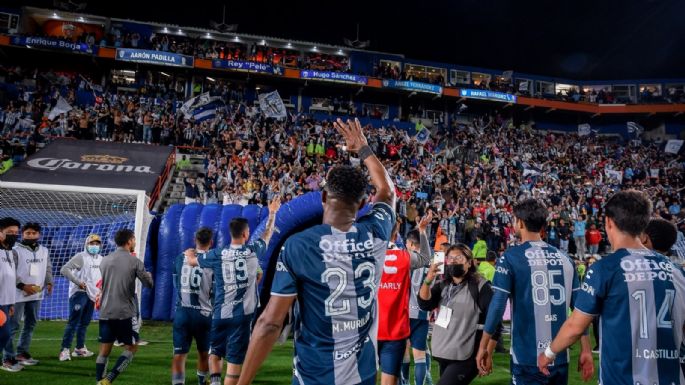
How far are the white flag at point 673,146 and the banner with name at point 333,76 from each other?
2294cm

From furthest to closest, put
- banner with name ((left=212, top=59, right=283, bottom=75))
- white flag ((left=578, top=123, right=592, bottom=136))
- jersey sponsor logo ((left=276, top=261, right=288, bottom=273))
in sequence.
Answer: white flag ((left=578, top=123, right=592, bottom=136))
banner with name ((left=212, top=59, right=283, bottom=75))
jersey sponsor logo ((left=276, top=261, right=288, bottom=273))

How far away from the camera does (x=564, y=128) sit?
45.0 meters

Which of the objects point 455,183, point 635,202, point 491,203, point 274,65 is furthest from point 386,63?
point 635,202

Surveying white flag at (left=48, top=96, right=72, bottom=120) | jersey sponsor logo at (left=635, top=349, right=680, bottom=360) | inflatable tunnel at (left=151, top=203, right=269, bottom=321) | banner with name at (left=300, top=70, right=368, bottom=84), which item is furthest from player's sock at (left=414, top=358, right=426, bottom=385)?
banner with name at (left=300, top=70, right=368, bottom=84)

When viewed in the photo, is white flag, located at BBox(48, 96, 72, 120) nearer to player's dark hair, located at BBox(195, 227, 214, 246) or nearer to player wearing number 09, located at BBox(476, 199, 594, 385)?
player's dark hair, located at BBox(195, 227, 214, 246)

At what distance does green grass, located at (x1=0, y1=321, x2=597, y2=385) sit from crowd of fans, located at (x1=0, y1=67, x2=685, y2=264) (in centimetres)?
844

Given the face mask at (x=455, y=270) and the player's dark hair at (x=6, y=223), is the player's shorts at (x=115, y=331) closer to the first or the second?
the player's dark hair at (x=6, y=223)

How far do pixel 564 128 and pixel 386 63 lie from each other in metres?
16.3

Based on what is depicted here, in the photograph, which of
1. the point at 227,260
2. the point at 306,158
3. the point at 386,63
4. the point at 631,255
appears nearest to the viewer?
the point at 631,255

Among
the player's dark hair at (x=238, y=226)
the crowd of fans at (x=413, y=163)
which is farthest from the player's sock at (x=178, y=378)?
the crowd of fans at (x=413, y=163)

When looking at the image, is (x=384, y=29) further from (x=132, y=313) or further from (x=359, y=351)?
(x=359, y=351)

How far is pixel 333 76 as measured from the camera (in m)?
37.2

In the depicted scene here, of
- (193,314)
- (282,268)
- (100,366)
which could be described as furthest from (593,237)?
Result: (282,268)

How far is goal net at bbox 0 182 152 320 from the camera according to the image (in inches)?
556
